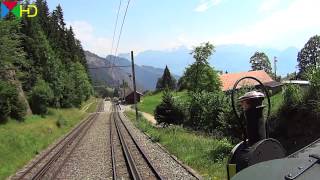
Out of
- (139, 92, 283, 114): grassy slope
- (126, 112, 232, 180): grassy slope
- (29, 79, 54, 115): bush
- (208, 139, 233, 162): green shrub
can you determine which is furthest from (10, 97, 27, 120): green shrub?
(208, 139, 233, 162): green shrub

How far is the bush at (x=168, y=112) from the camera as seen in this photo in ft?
142

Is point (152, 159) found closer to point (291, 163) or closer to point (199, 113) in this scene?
point (291, 163)

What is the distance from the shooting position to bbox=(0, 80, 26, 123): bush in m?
42.3

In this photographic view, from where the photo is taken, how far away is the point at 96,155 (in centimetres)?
2509

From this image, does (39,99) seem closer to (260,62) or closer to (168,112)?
(168,112)

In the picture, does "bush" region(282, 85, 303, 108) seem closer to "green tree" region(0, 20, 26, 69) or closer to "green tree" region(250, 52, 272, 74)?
"green tree" region(0, 20, 26, 69)

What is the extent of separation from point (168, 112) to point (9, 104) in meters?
13.8

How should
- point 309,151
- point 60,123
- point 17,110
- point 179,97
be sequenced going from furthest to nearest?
point 60,123
point 179,97
point 17,110
point 309,151

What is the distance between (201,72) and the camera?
3337 inches

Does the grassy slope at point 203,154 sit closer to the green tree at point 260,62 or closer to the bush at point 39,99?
the bush at point 39,99

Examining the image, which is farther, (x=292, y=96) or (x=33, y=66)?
(x=33, y=66)

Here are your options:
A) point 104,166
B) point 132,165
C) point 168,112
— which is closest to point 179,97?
point 168,112

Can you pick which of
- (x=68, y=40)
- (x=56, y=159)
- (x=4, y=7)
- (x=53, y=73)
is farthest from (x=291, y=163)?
(x=68, y=40)

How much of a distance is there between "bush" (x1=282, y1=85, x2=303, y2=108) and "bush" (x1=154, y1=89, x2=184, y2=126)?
18.2 meters
